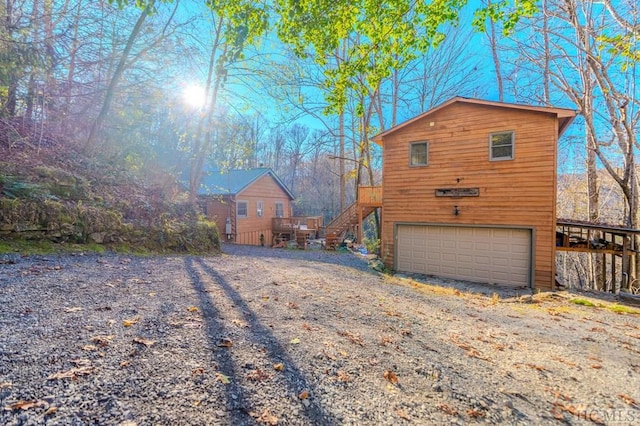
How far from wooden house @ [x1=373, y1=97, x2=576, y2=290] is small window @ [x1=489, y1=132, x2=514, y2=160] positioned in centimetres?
3

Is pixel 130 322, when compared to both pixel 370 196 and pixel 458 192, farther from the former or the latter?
pixel 370 196

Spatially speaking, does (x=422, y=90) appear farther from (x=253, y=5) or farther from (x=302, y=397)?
(x=302, y=397)

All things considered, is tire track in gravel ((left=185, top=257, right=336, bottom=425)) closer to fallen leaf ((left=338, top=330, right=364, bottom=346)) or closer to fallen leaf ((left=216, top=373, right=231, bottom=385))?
fallen leaf ((left=216, top=373, right=231, bottom=385))

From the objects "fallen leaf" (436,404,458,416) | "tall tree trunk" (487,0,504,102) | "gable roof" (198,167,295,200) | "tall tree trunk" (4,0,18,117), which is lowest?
"fallen leaf" (436,404,458,416)

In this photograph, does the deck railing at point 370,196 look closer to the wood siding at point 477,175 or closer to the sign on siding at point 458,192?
the wood siding at point 477,175

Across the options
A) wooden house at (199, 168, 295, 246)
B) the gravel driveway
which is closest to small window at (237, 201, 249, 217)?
wooden house at (199, 168, 295, 246)

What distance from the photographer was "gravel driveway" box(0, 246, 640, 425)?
6.00 ft

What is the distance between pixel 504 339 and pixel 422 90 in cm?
1827

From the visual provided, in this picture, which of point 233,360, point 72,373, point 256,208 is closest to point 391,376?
point 233,360

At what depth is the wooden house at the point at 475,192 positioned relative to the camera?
872cm

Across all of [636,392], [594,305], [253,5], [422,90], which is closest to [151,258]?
[253,5]

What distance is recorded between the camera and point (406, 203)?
10.8 m

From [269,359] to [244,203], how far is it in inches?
646

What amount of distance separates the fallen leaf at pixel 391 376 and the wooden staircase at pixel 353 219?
1257cm
